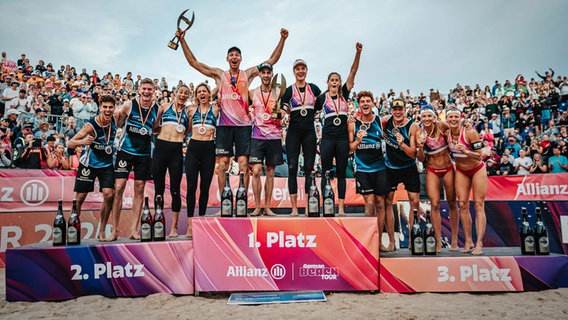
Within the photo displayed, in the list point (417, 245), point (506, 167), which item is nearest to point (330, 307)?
point (417, 245)

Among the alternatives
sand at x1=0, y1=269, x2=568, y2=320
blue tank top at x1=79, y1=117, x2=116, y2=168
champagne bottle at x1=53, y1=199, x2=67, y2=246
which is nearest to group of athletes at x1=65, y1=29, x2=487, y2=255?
blue tank top at x1=79, y1=117, x2=116, y2=168

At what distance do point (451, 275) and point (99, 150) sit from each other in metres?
5.64

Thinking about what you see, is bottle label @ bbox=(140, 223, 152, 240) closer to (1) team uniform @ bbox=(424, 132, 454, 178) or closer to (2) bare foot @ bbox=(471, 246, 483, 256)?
(1) team uniform @ bbox=(424, 132, 454, 178)

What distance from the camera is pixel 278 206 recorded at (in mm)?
10578

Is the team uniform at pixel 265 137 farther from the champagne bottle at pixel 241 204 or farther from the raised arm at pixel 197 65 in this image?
the raised arm at pixel 197 65

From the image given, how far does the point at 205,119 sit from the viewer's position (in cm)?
595

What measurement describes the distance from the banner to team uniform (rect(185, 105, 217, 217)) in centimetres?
85

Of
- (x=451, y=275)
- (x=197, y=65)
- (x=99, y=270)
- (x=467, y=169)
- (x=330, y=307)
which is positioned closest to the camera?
(x=330, y=307)

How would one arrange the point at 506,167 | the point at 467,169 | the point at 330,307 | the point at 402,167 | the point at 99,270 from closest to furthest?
the point at 330,307, the point at 99,270, the point at 467,169, the point at 402,167, the point at 506,167

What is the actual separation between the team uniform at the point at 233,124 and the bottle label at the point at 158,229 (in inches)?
54.6

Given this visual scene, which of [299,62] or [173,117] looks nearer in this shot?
[173,117]

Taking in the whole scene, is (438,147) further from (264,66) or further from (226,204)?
(226,204)

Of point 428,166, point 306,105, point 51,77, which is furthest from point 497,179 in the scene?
point 51,77

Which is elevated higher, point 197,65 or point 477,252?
point 197,65
